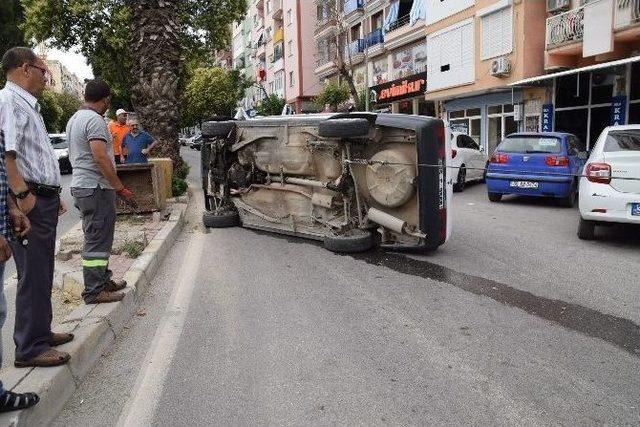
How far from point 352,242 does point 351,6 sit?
33.9 meters

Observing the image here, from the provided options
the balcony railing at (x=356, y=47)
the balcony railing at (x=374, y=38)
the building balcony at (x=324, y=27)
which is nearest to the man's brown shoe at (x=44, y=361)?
the balcony railing at (x=374, y=38)

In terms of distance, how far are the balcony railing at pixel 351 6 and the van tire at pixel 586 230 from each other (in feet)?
103

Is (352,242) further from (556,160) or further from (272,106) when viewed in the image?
(272,106)

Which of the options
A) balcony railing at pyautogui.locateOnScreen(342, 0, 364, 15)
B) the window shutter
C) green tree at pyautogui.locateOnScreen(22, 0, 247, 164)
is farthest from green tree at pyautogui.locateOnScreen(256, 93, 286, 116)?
the window shutter

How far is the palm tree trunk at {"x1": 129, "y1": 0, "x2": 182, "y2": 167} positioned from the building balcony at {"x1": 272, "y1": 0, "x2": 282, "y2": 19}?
4220 cm

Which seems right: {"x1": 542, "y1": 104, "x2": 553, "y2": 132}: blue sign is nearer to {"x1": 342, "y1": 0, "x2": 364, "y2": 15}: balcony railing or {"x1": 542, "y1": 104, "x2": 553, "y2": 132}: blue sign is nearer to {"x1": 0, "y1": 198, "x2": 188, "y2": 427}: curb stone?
{"x1": 0, "y1": 198, "x2": 188, "y2": 427}: curb stone

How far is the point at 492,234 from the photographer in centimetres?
876

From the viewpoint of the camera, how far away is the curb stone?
324 cm

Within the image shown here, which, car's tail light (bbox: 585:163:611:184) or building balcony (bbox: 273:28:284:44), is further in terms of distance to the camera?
building balcony (bbox: 273:28:284:44)

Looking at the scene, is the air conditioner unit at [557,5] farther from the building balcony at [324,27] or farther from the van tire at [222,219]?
the building balcony at [324,27]

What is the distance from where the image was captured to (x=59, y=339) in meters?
3.92

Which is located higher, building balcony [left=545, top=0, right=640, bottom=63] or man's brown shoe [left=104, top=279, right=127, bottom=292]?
building balcony [left=545, top=0, right=640, bottom=63]

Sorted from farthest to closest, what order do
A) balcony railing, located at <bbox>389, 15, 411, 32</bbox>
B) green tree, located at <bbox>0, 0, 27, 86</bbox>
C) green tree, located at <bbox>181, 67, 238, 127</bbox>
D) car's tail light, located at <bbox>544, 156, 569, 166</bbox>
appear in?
green tree, located at <bbox>181, 67, 238, 127</bbox> < green tree, located at <bbox>0, 0, 27, 86</bbox> < balcony railing, located at <bbox>389, 15, 411, 32</bbox> < car's tail light, located at <bbox>544, 156, 569, 166</bbox>

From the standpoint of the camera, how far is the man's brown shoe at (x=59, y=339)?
389 cm
